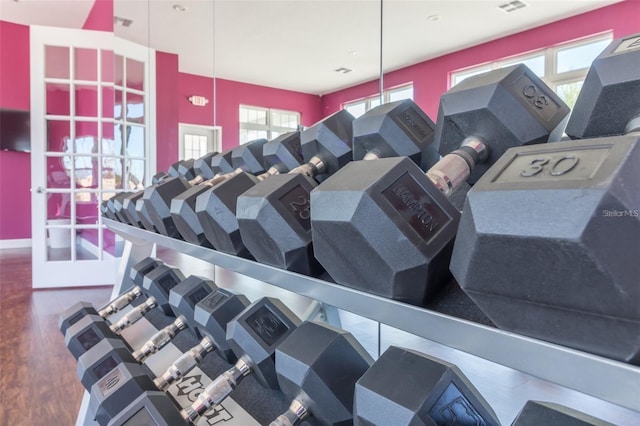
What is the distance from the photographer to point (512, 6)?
1290 mm

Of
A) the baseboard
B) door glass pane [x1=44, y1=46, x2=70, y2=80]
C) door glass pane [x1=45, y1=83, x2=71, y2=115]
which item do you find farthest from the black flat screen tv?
door glass pane [x1=44, y1=46, x2=70, y2=80]

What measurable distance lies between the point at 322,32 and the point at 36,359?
2457 mm

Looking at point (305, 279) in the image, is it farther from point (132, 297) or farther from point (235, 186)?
point (132, 297)

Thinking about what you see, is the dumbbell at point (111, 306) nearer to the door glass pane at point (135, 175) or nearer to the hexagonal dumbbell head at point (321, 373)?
the hexagonal dumbbell head at point (321, 373)

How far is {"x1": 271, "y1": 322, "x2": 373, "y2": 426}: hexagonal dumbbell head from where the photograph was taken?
0.79 meters

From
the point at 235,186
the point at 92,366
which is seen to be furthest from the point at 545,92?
the point at 92,366

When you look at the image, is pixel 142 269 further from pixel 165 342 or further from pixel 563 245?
pixel 563 245

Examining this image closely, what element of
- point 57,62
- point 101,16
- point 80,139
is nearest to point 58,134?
point 80,139

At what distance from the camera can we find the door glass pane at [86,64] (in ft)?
13.6

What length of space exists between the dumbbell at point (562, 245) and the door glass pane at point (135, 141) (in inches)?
179

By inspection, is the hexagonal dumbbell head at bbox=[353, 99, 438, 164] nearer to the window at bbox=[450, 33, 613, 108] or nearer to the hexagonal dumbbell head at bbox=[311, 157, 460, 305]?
the window at bbox=[450, 33, 613, 108]

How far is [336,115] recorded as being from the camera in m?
1.05

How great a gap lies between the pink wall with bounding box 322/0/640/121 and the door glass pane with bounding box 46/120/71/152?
3.74 meters

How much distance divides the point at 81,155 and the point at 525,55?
164 inches
